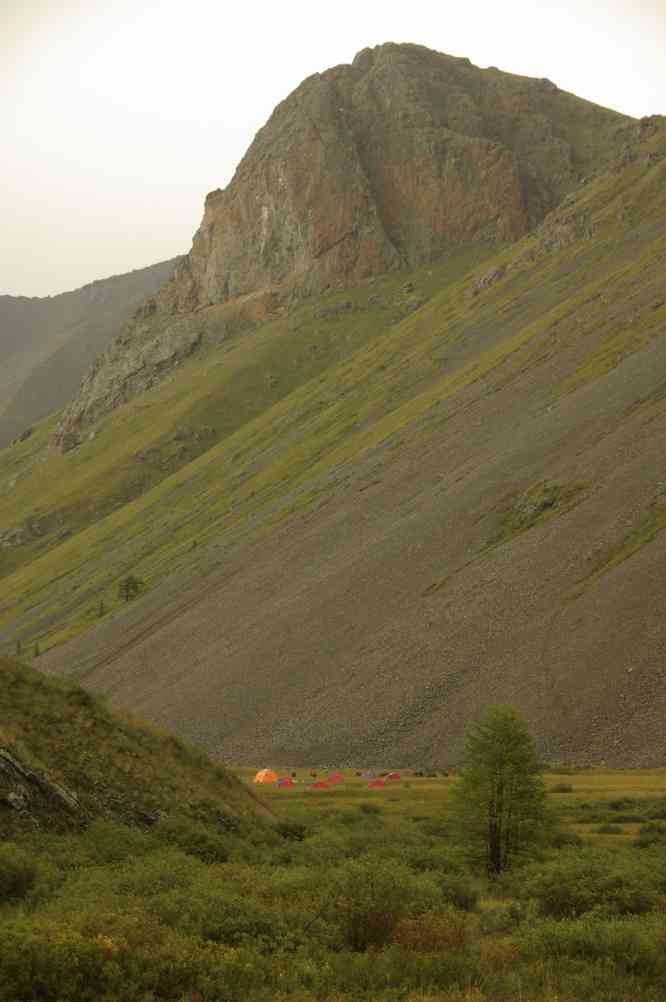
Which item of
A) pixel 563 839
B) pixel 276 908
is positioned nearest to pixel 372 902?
pixel 276 908

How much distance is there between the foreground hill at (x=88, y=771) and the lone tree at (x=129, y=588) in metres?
77.2

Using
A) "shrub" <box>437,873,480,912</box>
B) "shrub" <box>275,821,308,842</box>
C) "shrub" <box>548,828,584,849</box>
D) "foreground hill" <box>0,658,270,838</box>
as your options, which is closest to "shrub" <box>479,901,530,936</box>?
"shrub" <box>437,873,480,912</box>

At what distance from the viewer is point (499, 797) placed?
1204 inches

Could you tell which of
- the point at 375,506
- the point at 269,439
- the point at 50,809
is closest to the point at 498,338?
the point at 269,439

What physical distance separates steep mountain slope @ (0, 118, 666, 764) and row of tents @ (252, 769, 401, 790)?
4575mm

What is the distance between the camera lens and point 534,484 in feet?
254

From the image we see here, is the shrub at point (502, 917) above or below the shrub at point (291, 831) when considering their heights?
below

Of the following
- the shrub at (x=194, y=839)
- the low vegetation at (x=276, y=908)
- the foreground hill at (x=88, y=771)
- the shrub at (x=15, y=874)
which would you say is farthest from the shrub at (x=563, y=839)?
the shrub at (x=15, y=874)

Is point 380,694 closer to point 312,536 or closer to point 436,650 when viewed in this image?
point 436,650

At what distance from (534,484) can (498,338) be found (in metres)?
63.2

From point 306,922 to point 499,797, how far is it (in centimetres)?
1427

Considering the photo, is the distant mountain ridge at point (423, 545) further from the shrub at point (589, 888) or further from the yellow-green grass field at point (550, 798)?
the shrub at point (589, 888)

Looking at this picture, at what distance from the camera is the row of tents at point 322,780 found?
46.2 m

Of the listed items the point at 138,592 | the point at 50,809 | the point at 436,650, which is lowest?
the point at 50,809
